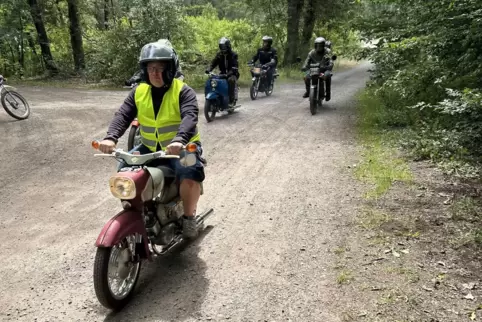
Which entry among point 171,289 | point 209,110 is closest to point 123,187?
point 171,289

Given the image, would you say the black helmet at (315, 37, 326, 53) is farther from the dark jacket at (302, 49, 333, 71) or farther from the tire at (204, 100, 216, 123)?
the tire at (204, 100, 216, 123)

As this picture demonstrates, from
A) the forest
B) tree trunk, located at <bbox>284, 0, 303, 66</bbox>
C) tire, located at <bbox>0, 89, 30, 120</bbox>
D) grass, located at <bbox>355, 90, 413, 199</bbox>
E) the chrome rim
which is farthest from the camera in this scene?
tree trunk, located at <bbox>284, 0, 303, 66</bbox>

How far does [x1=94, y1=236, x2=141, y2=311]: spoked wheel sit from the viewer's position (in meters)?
3.19

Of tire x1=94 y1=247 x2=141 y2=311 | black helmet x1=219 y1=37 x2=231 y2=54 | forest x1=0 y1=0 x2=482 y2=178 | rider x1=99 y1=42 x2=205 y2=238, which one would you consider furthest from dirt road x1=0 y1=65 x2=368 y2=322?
black helmet x1=219 y1=37 x2=231 y2=54

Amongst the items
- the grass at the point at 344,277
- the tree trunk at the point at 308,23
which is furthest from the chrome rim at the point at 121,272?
the tree trunk at the point at 308,23

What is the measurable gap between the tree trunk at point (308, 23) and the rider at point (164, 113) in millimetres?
22629

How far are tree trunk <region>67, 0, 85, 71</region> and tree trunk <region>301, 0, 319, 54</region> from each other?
12602 millimetres

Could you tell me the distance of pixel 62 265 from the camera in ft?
13.8

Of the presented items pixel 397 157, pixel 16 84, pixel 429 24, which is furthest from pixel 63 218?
pixel 16 84

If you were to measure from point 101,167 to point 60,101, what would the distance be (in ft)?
23.9

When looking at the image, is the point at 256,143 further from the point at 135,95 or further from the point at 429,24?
the point at 135,95

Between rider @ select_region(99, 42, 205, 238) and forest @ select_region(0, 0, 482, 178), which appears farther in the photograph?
forest @ select_region(0, 0, 482, 178)

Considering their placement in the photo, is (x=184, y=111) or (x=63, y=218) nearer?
(x=184, y=111)

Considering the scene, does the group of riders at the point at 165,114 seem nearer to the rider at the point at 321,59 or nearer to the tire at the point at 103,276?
the tire at the point at 103,276
